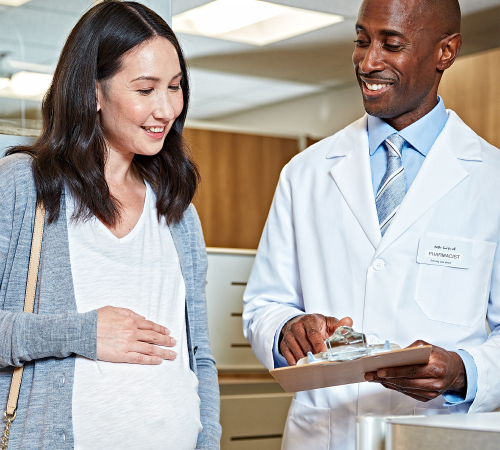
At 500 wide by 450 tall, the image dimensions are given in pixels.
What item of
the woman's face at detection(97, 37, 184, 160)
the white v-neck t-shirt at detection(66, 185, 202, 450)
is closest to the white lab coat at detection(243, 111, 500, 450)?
the white v-neck t-shirt at detection(66, 185, 202, 450)

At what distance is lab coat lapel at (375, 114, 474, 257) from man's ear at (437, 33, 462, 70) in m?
0.14

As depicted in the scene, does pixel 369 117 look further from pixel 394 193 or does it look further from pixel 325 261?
pixel 325 261

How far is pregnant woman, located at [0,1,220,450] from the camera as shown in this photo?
42.8 inches

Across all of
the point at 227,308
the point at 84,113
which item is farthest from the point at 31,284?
the point at 227,308

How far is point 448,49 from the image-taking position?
143 centimetres

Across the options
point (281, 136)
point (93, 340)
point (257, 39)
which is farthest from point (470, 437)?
point (257, 39)

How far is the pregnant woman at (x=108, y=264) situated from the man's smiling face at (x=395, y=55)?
1.29 ft

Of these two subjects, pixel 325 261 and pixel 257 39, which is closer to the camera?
pixel 325 261

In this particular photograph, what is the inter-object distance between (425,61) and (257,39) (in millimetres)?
3454

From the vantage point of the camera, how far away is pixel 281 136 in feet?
13.6

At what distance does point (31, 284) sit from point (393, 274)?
680mm

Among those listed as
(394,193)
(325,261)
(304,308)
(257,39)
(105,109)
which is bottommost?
(304,308)

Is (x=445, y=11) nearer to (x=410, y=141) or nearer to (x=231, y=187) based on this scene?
(x=410, y=141)

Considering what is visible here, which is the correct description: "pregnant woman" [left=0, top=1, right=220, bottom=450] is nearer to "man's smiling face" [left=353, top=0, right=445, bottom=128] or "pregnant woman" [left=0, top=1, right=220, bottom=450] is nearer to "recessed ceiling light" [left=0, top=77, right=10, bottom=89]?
"recessed ceiling light" [left=0, top=77, right=10, bottom=89]
